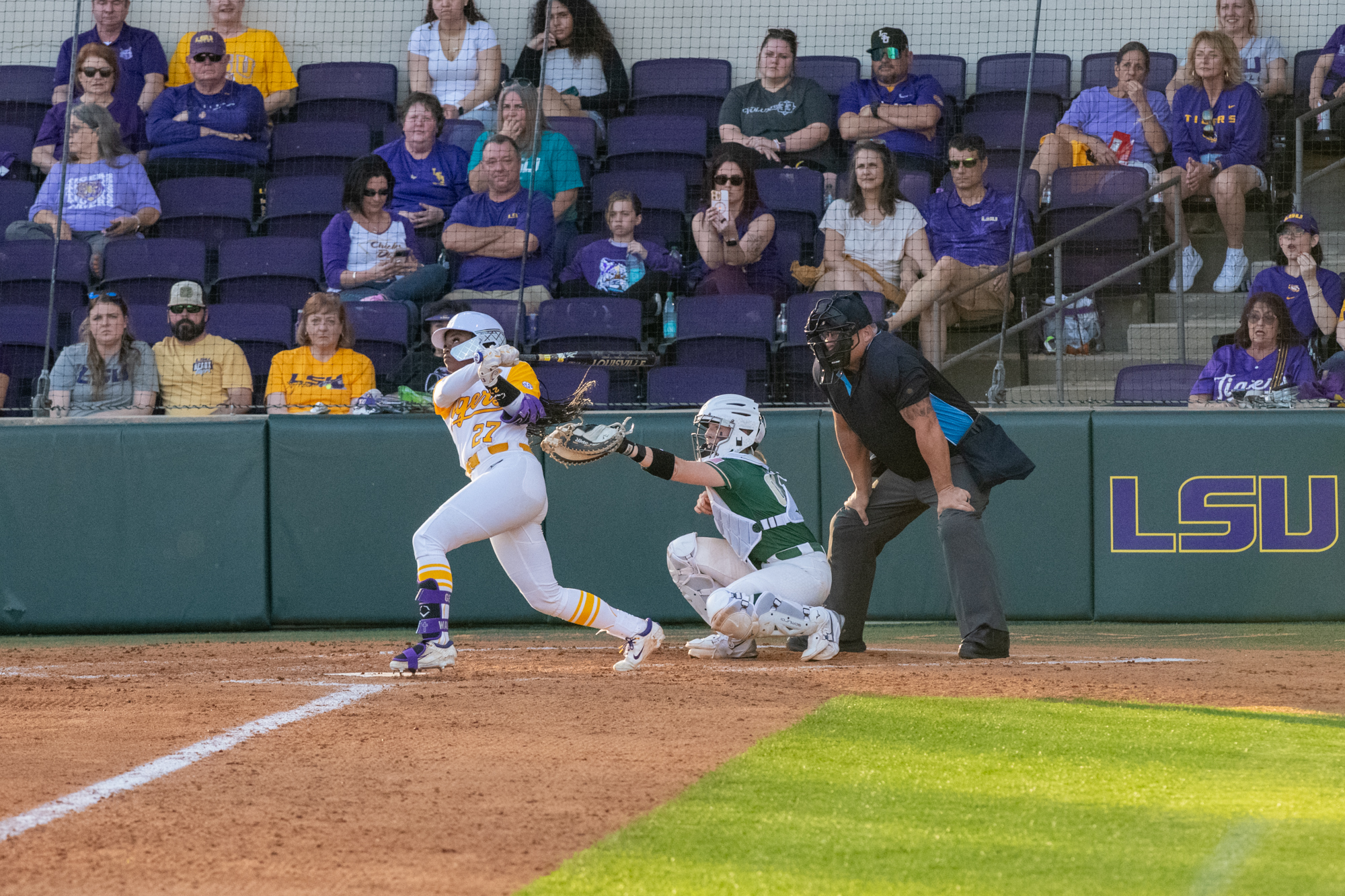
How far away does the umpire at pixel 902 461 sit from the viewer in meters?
6.04

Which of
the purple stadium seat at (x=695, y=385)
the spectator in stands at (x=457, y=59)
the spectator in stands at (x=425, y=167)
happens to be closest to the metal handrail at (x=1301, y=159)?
the purple stadium seat at (x=695, y=385)

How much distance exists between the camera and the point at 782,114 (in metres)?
10.6

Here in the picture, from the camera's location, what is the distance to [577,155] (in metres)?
10.5

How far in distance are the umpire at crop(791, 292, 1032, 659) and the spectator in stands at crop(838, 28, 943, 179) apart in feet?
14.0

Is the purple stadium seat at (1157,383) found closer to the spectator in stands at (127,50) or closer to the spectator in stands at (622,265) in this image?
the spectator in stands at (622,265)

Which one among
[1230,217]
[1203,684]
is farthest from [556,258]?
[1203,684]

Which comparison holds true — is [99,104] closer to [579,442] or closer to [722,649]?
[579,442]

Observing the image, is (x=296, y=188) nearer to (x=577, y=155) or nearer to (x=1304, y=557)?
(x=577, y=155)

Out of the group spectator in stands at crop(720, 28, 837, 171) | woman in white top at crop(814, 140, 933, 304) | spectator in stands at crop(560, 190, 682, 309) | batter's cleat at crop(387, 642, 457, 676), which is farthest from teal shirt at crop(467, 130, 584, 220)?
batter's cleat at crop(387, 642, 457, 676)

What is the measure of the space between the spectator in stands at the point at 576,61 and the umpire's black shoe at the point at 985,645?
6.16 meters

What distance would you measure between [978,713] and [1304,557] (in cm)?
428

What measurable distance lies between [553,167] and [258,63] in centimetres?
332

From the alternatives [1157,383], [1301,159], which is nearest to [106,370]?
[1157,383]

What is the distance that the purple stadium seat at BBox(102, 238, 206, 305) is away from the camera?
32.1 ft
